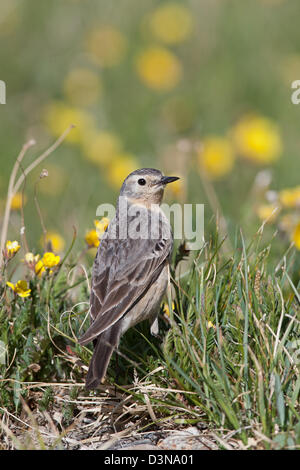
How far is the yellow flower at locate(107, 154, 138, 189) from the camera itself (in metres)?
9.61

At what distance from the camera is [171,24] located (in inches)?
503

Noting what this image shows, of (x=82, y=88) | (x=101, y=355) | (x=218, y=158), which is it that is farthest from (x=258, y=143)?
(x=101, y=355)

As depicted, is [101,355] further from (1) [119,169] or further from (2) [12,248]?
(1) [119,169]

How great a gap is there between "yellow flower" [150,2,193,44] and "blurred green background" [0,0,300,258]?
0.02m

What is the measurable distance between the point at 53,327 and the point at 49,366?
1.07 feet

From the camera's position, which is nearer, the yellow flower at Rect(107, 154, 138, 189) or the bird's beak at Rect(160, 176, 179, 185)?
the bird's beak at Rect(160, 176, 179, 185)

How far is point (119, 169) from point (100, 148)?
43.6 inches

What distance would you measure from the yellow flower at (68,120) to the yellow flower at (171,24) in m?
2.32

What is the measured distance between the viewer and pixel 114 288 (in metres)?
5.23

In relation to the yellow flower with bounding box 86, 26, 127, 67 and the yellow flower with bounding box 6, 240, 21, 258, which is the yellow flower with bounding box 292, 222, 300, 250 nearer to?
the yellow flower with bounding box 6, 240, 21, 258

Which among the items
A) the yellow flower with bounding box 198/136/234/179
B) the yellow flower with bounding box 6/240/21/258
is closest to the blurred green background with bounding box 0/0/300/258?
the yellow flower with bounding box 198/136/234/179

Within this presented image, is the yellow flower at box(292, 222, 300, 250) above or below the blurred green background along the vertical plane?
below

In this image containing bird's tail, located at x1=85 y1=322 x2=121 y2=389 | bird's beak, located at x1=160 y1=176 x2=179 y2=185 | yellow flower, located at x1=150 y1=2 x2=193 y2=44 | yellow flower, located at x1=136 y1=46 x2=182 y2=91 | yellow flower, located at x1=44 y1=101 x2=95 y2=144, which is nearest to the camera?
bird's tail, located at x1=85 y1=322 x2=121 y2=389

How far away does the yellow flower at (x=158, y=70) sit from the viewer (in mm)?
12031
